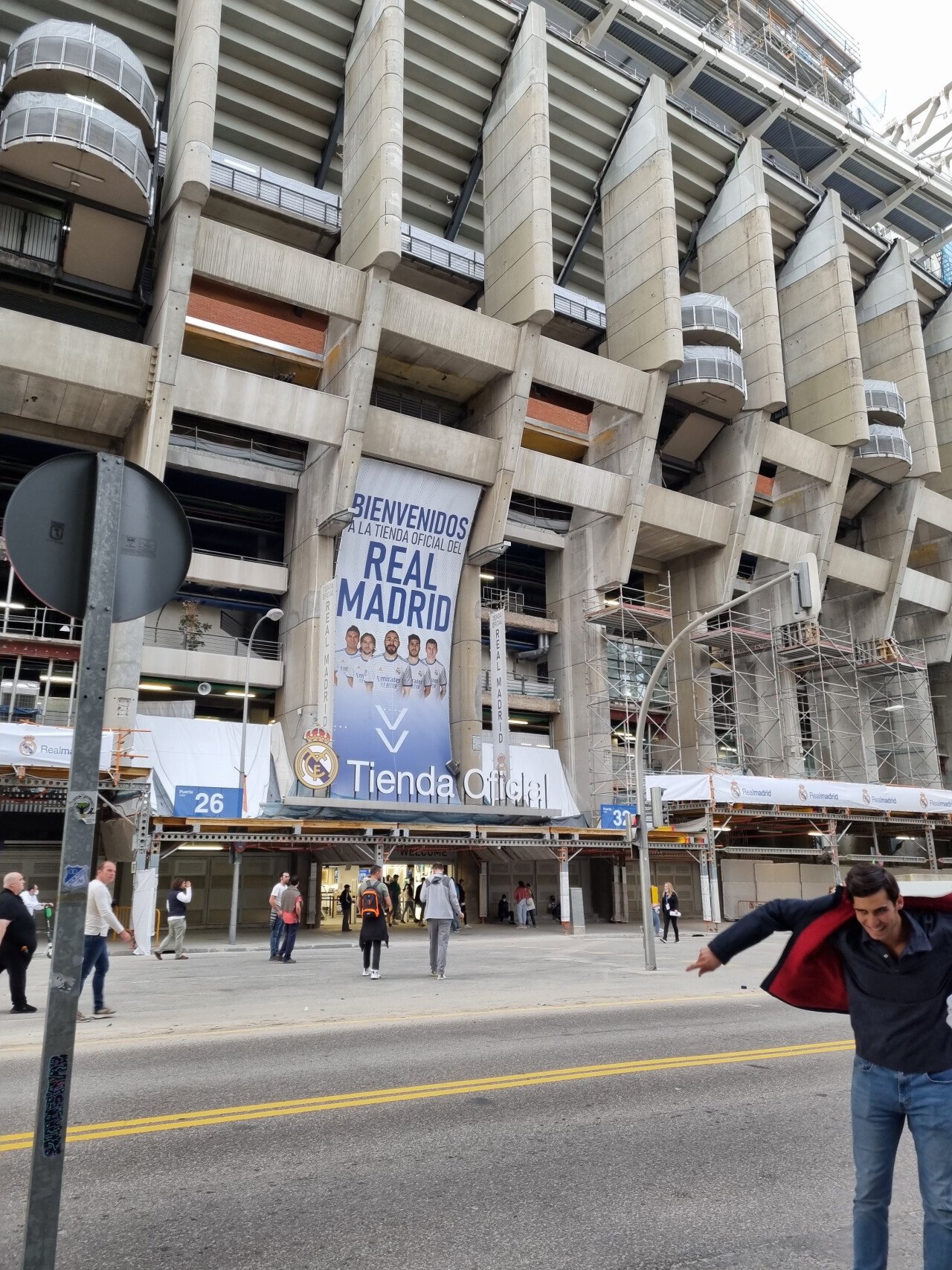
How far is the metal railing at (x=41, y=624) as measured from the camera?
103 ft

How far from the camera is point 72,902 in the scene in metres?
3.05

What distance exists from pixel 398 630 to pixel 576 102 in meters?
24.5

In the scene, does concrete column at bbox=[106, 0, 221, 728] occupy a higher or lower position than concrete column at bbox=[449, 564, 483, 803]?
higher

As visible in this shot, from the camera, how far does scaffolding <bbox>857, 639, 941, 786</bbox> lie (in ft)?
164

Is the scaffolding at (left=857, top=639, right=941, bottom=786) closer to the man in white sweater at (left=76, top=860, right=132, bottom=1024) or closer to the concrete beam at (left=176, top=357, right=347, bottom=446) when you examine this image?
the concrete beam at (left=176, top=357, right=347, bottom=446)

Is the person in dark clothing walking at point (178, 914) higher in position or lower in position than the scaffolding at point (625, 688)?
lower

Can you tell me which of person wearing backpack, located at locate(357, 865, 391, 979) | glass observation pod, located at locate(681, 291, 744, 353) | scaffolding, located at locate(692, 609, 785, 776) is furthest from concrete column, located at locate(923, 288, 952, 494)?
person wearing backpack, located at locate(357, 865, 391, 979)

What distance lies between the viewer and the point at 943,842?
173ft

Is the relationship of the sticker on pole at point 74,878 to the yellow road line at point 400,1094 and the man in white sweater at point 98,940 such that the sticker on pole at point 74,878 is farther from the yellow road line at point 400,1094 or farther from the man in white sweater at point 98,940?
the man in white sweater at point 98,940

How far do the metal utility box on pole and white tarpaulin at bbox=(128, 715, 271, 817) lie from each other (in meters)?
27.0

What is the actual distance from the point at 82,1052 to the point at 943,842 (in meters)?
54.5

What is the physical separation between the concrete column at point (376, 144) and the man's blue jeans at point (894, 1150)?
104 feet

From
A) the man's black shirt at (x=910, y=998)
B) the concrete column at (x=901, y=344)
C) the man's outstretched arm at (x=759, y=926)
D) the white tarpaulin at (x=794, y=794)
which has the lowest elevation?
the man's black shirt at (x=910, y=998)

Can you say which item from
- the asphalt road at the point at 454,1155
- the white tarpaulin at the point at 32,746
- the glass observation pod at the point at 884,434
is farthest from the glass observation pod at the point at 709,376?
the asphalt road at the point at 454,1155
